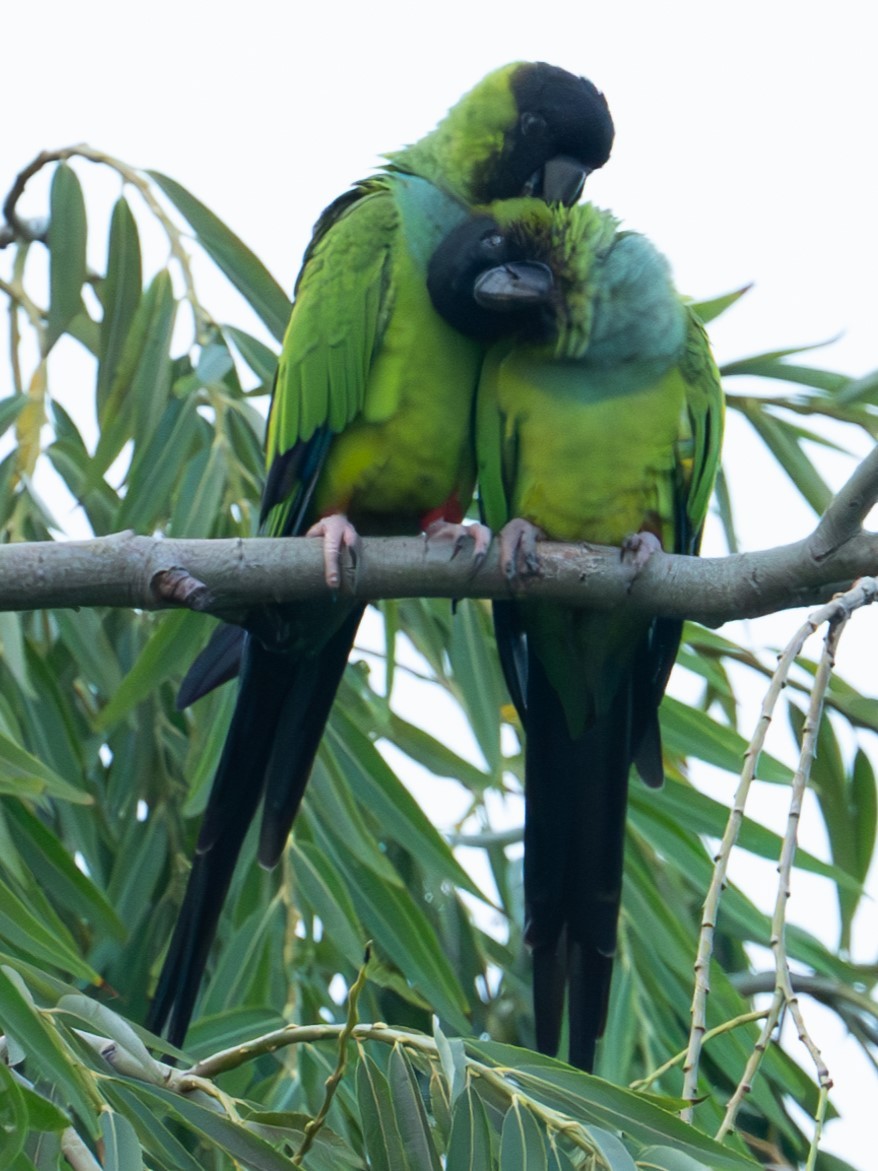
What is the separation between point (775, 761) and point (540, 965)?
0.57 m

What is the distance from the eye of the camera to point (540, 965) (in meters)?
1.79

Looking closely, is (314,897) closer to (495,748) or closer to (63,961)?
(495,748)

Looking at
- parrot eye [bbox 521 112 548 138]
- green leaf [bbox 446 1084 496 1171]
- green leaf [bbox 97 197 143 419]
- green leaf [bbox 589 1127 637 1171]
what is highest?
parrot eye [bbox 521 112 548 138]

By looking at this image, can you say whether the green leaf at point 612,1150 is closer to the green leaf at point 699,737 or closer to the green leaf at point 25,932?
the green leaf at point 25,932

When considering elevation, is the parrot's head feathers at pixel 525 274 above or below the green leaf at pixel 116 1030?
above

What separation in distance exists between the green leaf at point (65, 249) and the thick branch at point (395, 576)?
3.16ft

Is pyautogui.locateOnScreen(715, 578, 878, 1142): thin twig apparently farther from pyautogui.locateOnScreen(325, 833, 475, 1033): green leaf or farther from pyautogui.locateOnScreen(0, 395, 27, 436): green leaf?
pyautogui.locateOnScreen(0, 395, 27, 436): green leaf

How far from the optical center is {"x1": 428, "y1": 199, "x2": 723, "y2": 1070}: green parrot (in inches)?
70.3

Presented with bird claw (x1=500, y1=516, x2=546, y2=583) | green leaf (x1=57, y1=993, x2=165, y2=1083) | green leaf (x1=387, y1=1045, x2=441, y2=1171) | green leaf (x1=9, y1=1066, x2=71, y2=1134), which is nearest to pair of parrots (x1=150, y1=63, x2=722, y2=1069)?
bird claw (x1=500, y1=516, x2=546, y2=583)

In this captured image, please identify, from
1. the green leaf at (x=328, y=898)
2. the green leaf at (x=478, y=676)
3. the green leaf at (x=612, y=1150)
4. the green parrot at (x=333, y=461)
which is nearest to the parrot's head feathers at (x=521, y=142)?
the green parrot at (x=333, y=461)

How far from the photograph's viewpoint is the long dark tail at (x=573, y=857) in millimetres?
1779

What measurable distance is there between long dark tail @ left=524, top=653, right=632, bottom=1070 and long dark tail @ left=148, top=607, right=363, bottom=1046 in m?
0.30

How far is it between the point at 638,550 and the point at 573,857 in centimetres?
48

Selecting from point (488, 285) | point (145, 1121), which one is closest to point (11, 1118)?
point (145, 1121)
